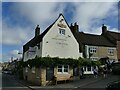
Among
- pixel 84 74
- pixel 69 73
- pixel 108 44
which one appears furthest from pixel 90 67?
pixel 108 44

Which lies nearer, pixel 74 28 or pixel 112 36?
pixel 74 28

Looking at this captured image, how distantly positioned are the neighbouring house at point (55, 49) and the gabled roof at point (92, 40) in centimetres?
853

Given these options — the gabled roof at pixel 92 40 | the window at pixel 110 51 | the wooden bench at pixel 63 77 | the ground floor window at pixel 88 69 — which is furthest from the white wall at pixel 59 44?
the window at pixel 110 51

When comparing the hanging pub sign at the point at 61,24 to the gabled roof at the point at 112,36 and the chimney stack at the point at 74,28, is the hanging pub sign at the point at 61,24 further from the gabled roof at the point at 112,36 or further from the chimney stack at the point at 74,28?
the gabled roof at the point at 112,36

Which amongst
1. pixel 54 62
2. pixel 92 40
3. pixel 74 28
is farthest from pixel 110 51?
pixel 54 62

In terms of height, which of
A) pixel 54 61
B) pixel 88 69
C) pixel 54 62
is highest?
pixel 54 61

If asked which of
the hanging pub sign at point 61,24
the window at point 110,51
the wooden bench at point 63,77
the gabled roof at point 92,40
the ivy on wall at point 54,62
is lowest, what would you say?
the wooden bench at point 63,77

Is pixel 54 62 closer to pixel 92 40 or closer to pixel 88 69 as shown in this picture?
pixel 88 69

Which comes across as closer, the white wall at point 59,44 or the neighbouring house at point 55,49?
the neighbouring house at point 55,49

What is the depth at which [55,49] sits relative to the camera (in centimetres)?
3688

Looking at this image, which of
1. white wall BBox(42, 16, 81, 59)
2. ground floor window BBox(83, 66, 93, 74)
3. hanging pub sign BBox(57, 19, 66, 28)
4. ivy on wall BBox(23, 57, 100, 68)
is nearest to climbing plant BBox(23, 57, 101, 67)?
ivy on wall BBox(23, 57, 100, 68)

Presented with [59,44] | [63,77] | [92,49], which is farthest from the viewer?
[92,49]

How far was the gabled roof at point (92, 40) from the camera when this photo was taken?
48.1 m

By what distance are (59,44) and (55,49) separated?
43.2 inches
